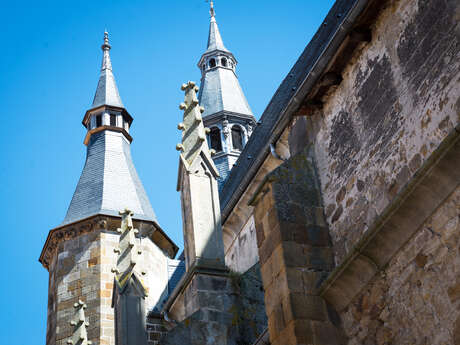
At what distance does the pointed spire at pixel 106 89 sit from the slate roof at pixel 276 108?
18.6 ft

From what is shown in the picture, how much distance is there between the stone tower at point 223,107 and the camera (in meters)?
21.8

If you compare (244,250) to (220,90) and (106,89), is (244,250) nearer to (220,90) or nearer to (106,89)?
(106,89)

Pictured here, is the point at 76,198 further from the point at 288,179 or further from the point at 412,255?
the point at 412,255

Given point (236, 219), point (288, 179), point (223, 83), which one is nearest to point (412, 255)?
point (288, 179)

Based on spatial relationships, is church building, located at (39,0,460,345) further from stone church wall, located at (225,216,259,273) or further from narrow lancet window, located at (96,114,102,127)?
narrow lancet window, located at (96,114,102,127)

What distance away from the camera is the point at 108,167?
18.0 meters

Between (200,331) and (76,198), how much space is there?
8.73 meters

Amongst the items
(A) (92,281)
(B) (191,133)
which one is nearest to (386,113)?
A: (B) (191,133)

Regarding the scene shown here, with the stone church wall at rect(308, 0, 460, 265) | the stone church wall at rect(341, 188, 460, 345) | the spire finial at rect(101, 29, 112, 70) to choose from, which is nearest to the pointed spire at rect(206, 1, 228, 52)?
the spire finial at rect(101, 29, 112, 70)

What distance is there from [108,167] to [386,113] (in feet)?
38.8

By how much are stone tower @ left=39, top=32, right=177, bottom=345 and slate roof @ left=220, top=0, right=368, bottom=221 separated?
193 cm

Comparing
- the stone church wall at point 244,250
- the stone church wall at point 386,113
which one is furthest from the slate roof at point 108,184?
the stone church wall at point 386,113

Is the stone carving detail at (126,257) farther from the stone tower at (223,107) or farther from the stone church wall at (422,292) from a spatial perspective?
the stone tower at (223,107)

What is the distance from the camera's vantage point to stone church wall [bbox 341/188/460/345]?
5758 millimetres
